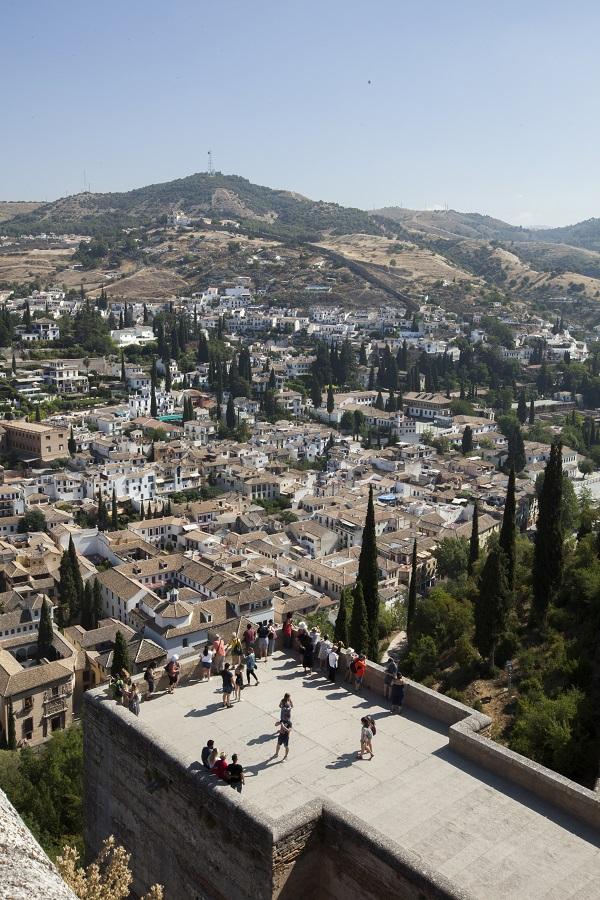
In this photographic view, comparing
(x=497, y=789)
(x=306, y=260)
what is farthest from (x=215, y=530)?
(x=306, y=260)

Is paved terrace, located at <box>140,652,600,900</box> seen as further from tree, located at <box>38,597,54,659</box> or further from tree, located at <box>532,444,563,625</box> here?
tree, located at <box>38,597,54,659</box>

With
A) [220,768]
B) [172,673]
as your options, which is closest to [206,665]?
[172,673]

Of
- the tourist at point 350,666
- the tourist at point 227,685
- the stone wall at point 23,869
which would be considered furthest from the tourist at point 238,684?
the stone wall at point 23,869

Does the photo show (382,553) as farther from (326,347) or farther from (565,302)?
(565,302)

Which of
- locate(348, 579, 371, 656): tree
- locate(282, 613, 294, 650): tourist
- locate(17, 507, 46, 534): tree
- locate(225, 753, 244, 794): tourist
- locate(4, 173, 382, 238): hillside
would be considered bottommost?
locate(17, 507, 46, 534): tree

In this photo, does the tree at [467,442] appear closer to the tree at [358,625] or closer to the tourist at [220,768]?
the tree at [358,625]

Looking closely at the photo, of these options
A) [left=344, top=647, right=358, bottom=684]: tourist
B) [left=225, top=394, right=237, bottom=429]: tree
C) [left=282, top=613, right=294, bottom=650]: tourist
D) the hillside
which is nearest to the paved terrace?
[left=344, top=647, right=358, bottom=684]: tourist
